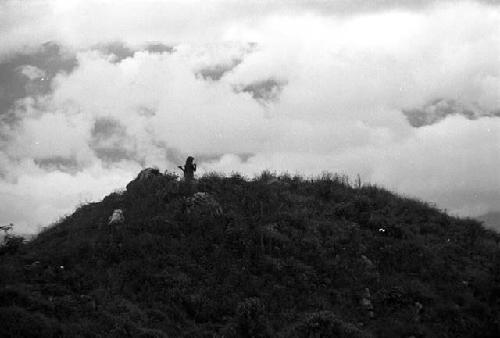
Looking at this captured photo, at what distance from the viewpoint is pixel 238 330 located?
1606 centimetres

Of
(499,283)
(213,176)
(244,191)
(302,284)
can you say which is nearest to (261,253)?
(302,284)

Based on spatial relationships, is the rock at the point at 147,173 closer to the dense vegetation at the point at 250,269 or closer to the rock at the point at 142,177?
the rock at the point at 142,177

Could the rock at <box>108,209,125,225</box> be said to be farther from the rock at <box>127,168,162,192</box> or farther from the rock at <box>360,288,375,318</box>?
the rock at <box>360,288,375,318</box>

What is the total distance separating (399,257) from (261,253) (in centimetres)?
619

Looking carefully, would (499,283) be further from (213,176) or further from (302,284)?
(213,176)

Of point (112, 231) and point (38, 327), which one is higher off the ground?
point (112, 231)

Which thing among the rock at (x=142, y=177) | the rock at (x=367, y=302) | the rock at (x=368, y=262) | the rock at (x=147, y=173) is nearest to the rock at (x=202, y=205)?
the rock at (x=142, y=177)

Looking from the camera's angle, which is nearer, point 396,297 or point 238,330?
point 238,330

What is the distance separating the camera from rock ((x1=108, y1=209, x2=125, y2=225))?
76.5ft

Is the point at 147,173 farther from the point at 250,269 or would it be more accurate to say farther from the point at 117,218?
the point at 250,269

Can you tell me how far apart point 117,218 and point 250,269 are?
679 centimetres

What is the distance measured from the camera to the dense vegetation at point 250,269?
1639 centimetres

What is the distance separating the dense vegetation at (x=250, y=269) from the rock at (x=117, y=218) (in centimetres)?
32

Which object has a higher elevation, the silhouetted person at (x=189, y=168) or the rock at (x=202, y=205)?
the silhouetted person at (x=189, y=168)
